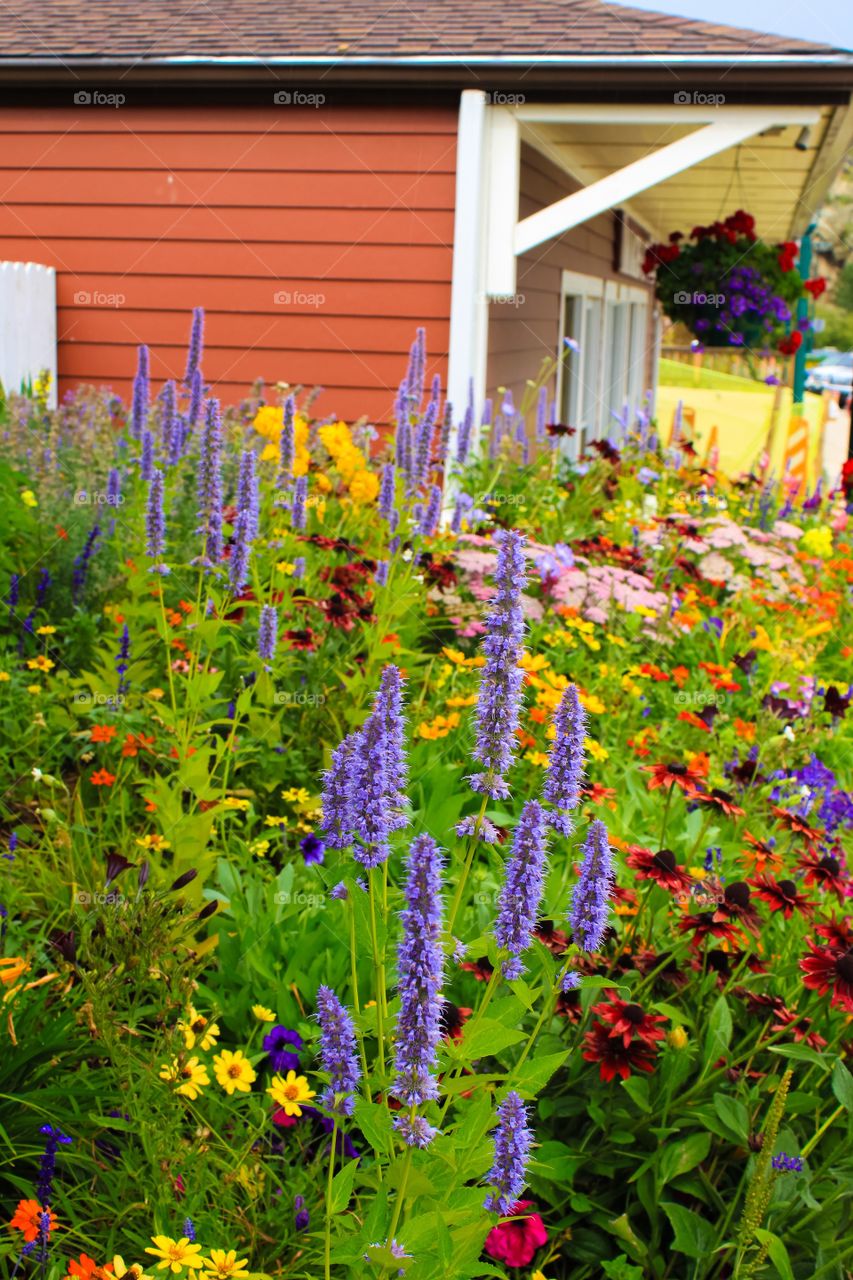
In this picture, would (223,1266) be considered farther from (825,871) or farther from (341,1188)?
(825,871)

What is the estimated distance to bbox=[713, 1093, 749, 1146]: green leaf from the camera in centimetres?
212

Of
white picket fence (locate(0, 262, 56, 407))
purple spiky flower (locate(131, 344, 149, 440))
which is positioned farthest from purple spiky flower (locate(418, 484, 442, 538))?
white picket fence (locate(0, 262, 56, 407))

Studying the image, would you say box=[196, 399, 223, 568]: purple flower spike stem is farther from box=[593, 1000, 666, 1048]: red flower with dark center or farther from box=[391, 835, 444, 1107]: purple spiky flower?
box=[391, 835, 444, 1107]: purple spiky flower

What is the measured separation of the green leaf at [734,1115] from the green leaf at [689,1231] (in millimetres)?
154

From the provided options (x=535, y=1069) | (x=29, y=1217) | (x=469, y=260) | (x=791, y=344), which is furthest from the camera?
(x=791, y=344)

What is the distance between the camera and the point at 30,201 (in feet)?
26.5

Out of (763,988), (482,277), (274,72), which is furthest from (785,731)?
(274,72)

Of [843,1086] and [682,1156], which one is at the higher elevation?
[843,1086]

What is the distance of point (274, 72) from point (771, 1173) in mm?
6902

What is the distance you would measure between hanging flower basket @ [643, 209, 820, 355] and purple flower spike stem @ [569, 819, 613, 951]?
805cm

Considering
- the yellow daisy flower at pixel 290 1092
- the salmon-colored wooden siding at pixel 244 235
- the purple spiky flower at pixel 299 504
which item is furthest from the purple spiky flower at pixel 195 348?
the salmon-colored wooden siding at pixel 244 235

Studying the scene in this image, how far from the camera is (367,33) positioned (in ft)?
25.0

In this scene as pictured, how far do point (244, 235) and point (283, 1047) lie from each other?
6.47m

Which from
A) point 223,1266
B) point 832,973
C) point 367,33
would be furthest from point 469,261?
point 223,1266
